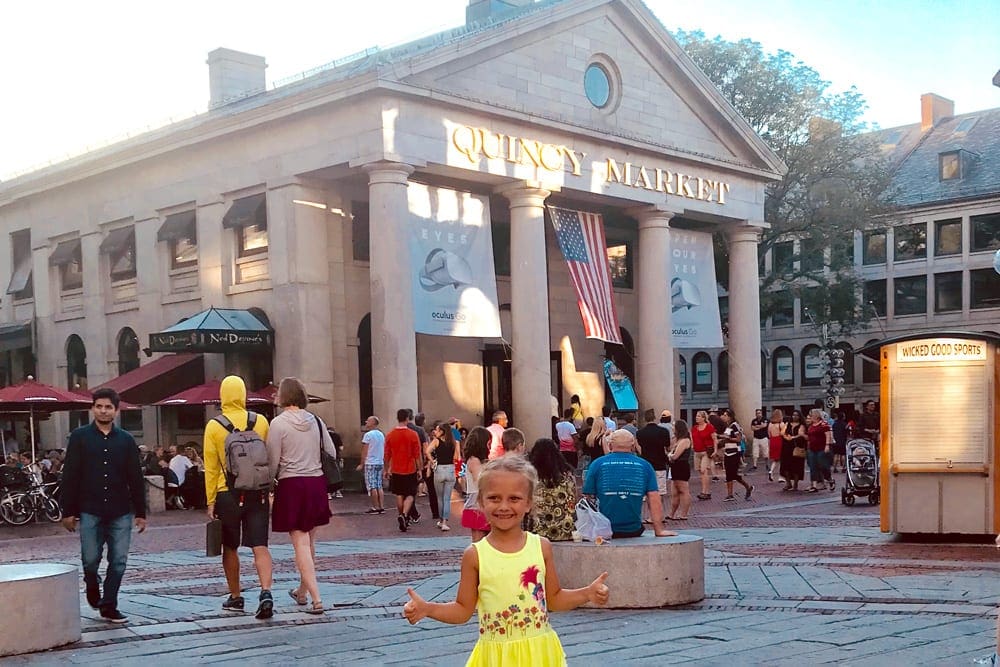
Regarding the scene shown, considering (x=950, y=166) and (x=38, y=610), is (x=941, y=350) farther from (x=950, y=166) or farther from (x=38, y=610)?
(x=950, y=166)

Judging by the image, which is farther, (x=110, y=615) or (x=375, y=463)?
(x=375, y=463)

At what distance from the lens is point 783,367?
62156 millimetres

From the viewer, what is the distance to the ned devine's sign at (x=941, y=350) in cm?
1383

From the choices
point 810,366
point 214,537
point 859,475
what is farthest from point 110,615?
point 810,366

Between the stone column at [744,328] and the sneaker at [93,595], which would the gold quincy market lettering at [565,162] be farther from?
the sneaker at [93,595]

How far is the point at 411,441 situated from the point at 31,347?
2311 cm

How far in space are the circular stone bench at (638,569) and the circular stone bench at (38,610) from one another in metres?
3.60

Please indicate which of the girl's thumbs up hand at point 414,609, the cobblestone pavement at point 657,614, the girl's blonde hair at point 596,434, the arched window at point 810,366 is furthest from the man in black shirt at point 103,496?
the arched window at point 810,366

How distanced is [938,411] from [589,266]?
58.9ft

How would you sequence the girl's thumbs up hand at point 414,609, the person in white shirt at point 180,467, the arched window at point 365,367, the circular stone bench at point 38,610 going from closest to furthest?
the girl's thumbs up hand at point 414,609, the circular stone bench at point 38,610, the person in white shirt at point 180,467, the arched window at point 365,367

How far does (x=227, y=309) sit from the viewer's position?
29781 mm

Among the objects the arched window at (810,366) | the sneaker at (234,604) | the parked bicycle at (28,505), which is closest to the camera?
the sneaker at (234,604)

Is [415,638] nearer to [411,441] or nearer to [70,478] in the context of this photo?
[70,478]

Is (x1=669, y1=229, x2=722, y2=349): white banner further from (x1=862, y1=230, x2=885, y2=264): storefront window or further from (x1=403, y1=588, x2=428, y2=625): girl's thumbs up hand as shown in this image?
(x1=403, y1=588, x2=428, y2=625): girl's thumbs up hand
